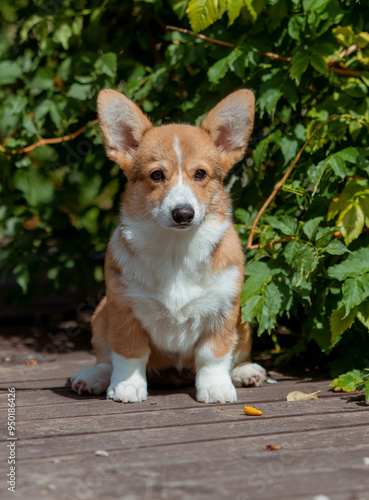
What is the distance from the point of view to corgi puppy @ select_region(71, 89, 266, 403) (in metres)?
3.25

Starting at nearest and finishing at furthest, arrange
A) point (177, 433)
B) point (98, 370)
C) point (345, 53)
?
point (177, 433) < point (98, 370) < point (345, 53)

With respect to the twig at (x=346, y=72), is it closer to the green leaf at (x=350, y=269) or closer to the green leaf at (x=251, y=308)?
the green leaf at (x=350, y=269)

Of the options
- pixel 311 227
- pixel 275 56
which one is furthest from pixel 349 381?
pixel 275 56

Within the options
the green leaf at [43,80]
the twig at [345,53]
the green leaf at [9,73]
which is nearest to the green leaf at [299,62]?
the twig at [345,53]

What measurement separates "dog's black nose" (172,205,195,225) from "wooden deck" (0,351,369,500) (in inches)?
34.1

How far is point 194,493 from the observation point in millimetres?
2014

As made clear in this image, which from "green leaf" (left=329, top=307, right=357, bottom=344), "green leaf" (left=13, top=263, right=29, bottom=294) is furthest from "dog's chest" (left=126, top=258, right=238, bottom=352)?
"green leaf" (left=13, top=263, right=29, bottom=294)

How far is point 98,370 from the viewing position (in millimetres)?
3506

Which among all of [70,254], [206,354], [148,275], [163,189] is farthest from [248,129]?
[70,254]

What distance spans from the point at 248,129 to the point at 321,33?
2.19 ft

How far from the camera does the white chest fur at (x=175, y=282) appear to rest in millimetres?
3246

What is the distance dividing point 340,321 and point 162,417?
110cm

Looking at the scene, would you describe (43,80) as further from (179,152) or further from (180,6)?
(179,152)

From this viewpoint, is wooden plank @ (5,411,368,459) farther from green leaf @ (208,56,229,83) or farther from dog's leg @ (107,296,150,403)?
green leaf @ (208,56,229,83)
